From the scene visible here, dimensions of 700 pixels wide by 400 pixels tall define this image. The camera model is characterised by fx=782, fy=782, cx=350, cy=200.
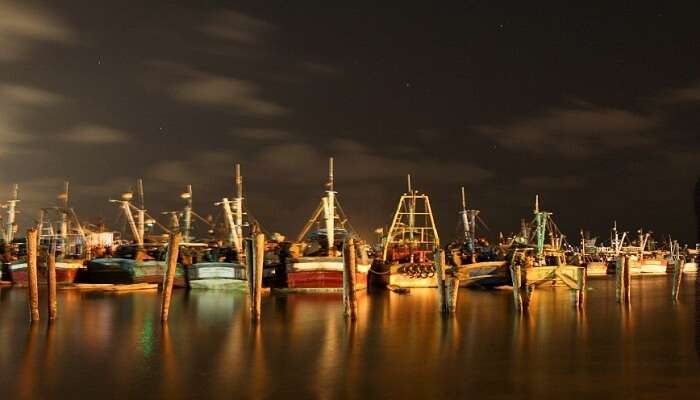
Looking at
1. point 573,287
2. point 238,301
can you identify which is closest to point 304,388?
point 238,301

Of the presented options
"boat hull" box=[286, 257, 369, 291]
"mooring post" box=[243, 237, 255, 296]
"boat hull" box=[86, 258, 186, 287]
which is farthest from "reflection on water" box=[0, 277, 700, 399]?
"boat hull" box=[86, 258, 186, 287]

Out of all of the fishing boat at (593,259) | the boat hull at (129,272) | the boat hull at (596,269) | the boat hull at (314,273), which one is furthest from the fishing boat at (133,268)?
the boat hull at (596,269)

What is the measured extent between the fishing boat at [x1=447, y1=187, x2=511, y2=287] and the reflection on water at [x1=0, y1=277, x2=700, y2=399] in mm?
24485

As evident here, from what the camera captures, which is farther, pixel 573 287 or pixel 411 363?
pixel 573 287

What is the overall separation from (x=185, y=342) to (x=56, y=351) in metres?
4.69

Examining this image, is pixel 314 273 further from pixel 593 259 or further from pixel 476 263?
pixel 593 259

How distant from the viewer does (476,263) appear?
73.8 metres

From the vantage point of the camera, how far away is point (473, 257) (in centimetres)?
7756

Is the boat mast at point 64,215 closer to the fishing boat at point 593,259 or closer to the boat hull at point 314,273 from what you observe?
the boat hull at point 314,273

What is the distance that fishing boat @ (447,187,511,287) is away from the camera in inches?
2793

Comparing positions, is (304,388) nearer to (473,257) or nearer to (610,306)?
(610,306)

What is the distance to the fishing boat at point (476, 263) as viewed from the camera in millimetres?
70938

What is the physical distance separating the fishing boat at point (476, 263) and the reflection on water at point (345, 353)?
24.5 metres

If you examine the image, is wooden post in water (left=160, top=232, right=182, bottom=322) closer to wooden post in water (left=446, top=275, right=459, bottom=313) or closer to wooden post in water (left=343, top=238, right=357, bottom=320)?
wooden post in water (left=343, top=238, right=357, bottom=320)
